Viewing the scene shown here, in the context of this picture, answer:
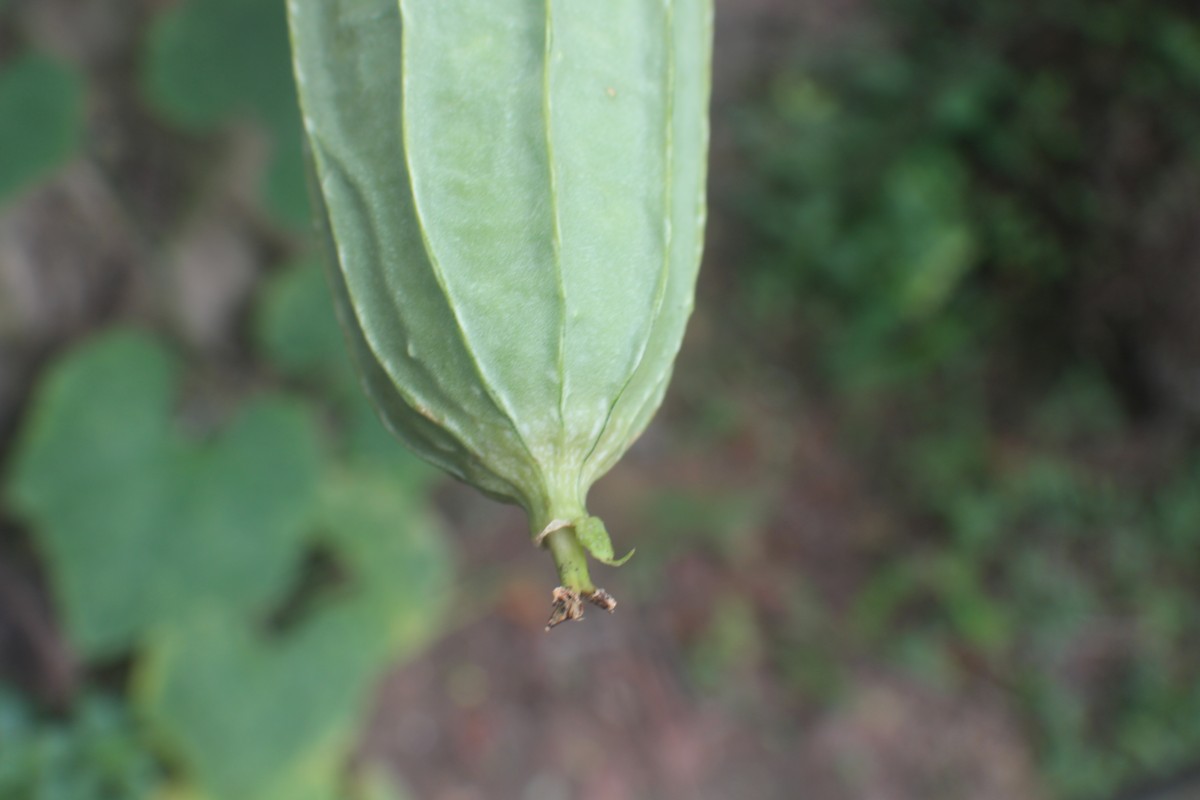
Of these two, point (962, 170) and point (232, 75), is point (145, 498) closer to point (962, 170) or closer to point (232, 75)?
point (232, 75)

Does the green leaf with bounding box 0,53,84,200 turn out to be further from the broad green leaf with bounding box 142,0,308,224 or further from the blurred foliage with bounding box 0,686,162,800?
the blurred foliage with bounding box 0,686,162,800

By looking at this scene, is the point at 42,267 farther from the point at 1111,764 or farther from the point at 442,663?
the point at 1111,764

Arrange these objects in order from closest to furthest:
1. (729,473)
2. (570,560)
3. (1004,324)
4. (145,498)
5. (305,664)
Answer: (570,560)
(145,498)
(305,664)
(729,473)
(1004,324)

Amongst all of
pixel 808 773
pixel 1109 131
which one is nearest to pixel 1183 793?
pixel 808 773

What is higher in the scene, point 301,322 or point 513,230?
point 513,230

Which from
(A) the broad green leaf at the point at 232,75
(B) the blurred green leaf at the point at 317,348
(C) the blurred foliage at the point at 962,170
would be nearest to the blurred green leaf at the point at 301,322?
(B) the blurred green leaf at the point at 317,348

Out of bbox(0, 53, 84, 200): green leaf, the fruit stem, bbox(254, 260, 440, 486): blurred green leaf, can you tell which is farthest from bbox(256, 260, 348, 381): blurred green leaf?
the fruit stem

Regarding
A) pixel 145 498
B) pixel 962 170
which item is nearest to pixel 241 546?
pixel 145 498
